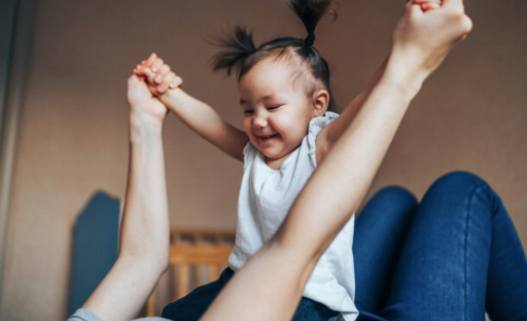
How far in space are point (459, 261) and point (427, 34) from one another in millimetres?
471

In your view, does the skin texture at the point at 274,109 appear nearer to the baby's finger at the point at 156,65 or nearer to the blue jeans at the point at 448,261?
the baby's finger at the point at 156,65

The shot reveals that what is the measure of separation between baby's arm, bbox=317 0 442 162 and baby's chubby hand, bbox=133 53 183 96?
281mm

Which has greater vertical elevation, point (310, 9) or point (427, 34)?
point (310, 9)

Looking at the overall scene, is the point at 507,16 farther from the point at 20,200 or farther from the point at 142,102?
the point at 20,200

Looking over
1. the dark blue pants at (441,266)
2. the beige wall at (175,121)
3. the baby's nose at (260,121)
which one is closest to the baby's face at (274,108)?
the baby's nose at (260,121)

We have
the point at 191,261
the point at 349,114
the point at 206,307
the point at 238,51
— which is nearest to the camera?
the point at 349,114

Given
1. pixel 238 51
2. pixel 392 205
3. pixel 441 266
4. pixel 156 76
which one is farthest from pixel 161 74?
pixel 392 205

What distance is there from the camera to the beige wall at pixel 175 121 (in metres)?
1.48

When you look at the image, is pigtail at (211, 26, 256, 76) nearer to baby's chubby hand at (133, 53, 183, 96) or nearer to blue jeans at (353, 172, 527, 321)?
baby's chubby hand at (133, 53, 183, 96)

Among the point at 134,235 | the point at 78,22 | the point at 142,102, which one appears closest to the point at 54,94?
the point at 78,22

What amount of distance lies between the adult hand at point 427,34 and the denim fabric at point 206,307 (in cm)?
31

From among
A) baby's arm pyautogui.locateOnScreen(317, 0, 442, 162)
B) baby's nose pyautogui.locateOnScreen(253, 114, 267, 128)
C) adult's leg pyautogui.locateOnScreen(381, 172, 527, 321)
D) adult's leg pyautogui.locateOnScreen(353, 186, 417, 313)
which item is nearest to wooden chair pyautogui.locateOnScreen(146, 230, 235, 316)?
adult's leg pyautogui.locateOnScreen(353, 186, 417, 313)

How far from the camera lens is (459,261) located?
77 centimetres

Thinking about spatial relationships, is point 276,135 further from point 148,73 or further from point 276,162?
point 148,73
